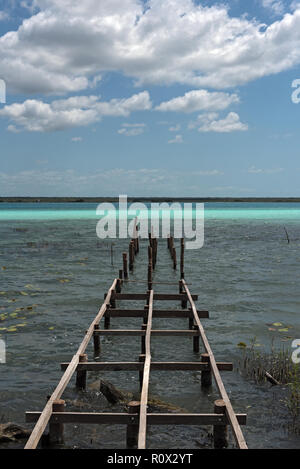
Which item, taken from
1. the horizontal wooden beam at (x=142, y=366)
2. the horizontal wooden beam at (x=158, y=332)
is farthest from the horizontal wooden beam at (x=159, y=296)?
the horizontal wooden beam at (x=142, y=366)

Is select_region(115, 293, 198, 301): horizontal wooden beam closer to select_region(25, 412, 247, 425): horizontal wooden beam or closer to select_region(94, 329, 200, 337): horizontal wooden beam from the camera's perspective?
select_region(94, 329, 200, 337): horizontal wooden beam

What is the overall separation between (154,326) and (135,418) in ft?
22.1

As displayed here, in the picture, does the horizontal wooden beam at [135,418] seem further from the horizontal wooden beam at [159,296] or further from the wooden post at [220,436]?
the horizontal wooden beam at [159,296]

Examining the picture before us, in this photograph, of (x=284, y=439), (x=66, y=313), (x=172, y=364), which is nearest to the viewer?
(x=284, y=439)

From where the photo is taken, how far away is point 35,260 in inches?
964

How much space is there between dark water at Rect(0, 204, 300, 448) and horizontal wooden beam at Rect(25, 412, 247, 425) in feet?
2.33

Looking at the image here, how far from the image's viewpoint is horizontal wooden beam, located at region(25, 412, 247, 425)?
5457mm

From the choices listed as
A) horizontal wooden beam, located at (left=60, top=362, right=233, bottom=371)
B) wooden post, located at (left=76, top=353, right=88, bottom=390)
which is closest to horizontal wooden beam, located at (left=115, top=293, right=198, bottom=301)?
wooden post, located at (left=76, top=353, right=88, bottom=390)

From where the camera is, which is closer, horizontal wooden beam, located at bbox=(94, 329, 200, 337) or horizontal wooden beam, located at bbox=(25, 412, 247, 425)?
horizontal wooden beam, located at bbox=(25, 412, 247, 425)
